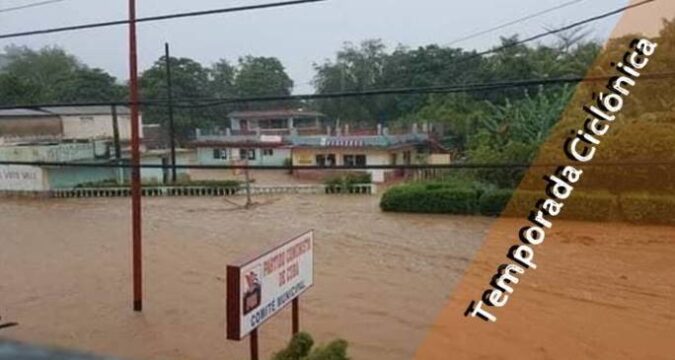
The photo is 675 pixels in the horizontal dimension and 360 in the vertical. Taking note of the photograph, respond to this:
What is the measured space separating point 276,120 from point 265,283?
1382 inches

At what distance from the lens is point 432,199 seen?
21.0 metres

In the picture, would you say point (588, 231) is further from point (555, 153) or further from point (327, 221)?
point (327, 221)

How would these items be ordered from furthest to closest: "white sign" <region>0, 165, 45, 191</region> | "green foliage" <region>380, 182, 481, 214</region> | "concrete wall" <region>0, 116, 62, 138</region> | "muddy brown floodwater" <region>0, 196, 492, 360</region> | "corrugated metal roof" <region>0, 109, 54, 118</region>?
"concrete wall" <region>0, 116, 62, 138</region> → "corrugated metal roof" <region>0, 109, 54, 118</region> → "white sign" <region>0, 165, 45, 191</region> → "green foliage" <region>380, 182, 481, 214</region> → "muddy brown floodwater" <region>0, 196, 492, 360</region>

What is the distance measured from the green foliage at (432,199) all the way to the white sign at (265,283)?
14.4 m

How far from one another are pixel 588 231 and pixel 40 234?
15.2 meters

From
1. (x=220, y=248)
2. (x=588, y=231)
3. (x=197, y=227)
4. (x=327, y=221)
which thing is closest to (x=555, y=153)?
(x=588, y=231)

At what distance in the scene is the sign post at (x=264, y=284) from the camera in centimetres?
516

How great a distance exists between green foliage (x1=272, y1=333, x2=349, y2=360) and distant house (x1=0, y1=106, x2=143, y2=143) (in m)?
29.1

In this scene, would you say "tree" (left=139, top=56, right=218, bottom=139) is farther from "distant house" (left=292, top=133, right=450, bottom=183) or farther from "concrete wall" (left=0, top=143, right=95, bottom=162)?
"distant house" (left=292, top=133, right=450, bottom=183)

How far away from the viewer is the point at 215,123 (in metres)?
38.8

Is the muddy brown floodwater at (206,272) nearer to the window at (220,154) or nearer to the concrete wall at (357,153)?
the concrete wall at (357,153)

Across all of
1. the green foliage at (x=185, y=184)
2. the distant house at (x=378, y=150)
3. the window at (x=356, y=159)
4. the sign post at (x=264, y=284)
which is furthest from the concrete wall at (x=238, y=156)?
the sign post at (x=264, y=284)

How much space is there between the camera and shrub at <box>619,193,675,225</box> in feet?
55.9

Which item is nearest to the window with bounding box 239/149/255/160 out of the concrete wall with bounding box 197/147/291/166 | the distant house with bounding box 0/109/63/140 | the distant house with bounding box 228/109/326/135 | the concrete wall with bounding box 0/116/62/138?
the concrete wall with bounding box 197/147/291/166
